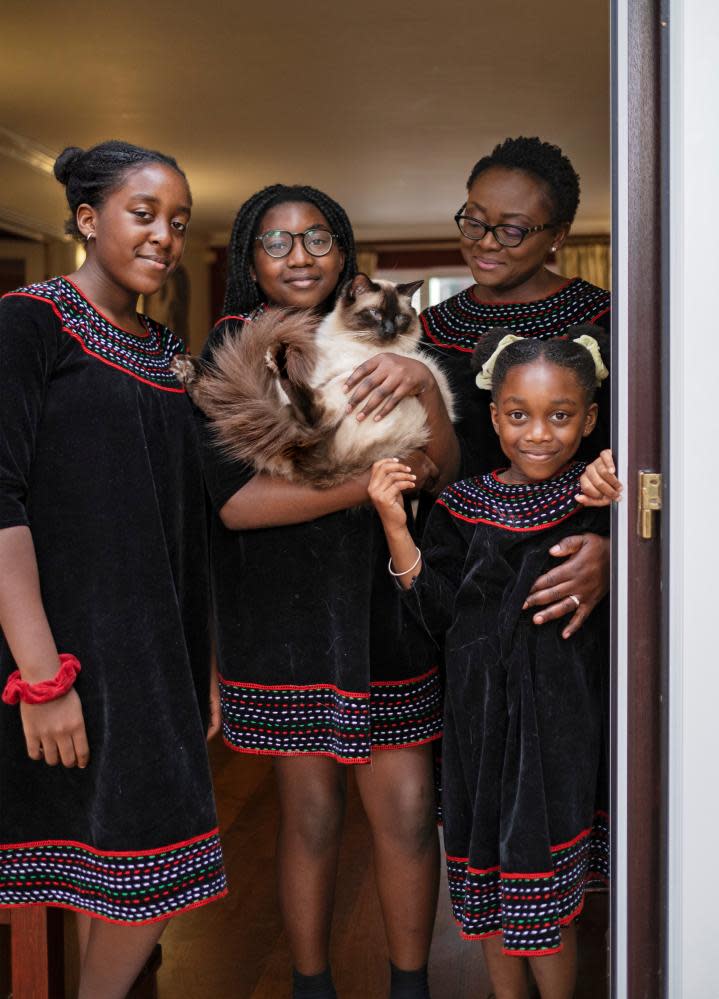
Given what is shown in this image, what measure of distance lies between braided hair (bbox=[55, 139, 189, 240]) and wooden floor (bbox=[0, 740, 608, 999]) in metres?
1.62

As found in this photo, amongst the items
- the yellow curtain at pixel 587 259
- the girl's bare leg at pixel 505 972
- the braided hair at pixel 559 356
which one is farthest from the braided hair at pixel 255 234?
the yellow curtain at pixel 587 259

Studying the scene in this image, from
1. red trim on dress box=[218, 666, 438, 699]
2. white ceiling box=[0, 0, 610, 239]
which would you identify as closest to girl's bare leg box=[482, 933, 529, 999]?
red trim on dress box=[218, 666, 438, 699]

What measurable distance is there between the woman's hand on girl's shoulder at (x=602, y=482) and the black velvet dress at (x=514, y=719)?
0.15 metres

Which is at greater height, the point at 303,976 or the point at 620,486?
the point at 620,486

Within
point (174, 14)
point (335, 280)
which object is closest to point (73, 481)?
point (335, 280)

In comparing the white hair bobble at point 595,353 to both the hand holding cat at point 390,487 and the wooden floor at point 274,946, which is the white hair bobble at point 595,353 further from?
the wooden floor at point 274,946

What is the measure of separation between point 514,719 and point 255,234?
98 centimetres

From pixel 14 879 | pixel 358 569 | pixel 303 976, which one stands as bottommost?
pixel 303 976

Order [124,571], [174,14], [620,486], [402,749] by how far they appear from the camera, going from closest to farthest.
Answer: [620,486] < [124,571] < [402,749] < [174,14]

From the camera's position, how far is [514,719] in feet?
5.62

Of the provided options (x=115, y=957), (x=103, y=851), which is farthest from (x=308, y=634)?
(x=115, y=957)

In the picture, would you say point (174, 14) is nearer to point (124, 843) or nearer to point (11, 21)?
point (11, 21)

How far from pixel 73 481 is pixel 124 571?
16cm

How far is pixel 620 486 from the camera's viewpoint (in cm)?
156
